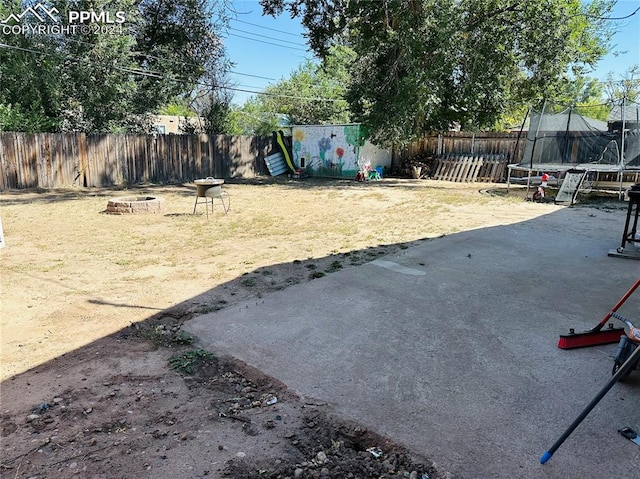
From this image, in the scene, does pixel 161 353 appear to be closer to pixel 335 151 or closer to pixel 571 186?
pixel 571 186

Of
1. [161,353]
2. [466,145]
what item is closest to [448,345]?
[161,353]

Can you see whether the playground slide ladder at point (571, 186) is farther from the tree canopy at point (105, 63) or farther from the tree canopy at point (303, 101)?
the tree canopy at point (303, 101)

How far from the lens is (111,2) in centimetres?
1295

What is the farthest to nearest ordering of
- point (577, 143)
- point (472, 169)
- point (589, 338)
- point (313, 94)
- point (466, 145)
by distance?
1. point (313, 94)
2. point (466, 145)
3. point (472, 169)
4. point (577, 143)
5. point (589, 338)

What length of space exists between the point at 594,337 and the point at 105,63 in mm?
14403

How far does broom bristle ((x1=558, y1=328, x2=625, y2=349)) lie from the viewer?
2.92 m

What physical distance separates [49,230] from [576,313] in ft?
24.1

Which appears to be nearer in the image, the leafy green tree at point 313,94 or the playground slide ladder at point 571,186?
the playground slide ladder at point 571,186

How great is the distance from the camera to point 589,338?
2949 millimetres

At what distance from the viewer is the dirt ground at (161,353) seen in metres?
1.93

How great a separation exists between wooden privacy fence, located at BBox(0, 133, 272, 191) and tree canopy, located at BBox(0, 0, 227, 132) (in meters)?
1.10

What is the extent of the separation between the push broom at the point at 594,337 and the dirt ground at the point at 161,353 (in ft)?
5.18

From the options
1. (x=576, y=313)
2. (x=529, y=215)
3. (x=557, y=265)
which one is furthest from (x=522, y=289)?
(x=529, y=215)

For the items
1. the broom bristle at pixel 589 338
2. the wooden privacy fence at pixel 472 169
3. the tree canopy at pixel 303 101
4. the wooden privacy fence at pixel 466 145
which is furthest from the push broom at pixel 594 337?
the tree canopy at pixel 303 101
